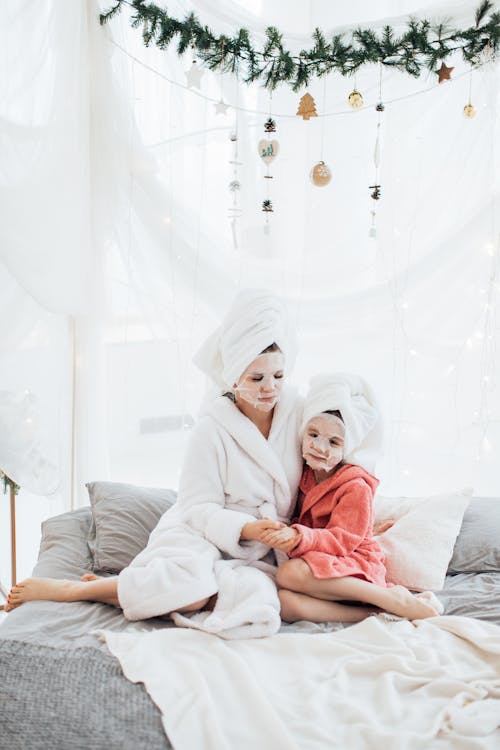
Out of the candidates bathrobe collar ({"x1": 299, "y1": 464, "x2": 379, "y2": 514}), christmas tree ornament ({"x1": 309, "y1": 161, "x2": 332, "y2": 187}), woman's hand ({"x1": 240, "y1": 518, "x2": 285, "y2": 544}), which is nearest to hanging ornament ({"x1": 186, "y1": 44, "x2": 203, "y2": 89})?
christmas tree ornament ({"x1": 309, "y1": 161, "x2": 332, "y2": 187})

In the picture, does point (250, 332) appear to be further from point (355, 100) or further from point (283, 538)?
point (355, 100)

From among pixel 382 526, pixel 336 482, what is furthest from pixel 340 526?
pixel 382 526

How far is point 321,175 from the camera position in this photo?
2.51 metres

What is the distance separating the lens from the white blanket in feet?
4.30

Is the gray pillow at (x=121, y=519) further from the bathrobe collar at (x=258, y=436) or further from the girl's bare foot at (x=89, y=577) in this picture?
Answer: the bathrobe collar at (x=258, y=436)

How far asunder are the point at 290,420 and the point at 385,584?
0.50 m

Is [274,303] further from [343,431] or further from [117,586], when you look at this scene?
[117,586]

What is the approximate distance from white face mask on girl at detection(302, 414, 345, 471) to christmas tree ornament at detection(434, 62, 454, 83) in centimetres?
119

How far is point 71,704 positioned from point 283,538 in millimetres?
637

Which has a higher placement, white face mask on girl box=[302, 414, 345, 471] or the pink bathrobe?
white face mask on girl box=[302, 414, 345, 471]

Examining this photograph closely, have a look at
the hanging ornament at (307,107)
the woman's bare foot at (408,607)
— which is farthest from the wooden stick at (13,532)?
the hanging ornament at (307,107)

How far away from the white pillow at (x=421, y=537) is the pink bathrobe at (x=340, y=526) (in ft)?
0.26

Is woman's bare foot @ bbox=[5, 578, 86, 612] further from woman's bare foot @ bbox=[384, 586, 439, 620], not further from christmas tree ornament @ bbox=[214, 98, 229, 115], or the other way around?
christmas tree ornament @ bbox=[214, 98, 229, 115]

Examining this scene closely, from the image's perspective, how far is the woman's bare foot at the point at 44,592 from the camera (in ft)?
6.22
